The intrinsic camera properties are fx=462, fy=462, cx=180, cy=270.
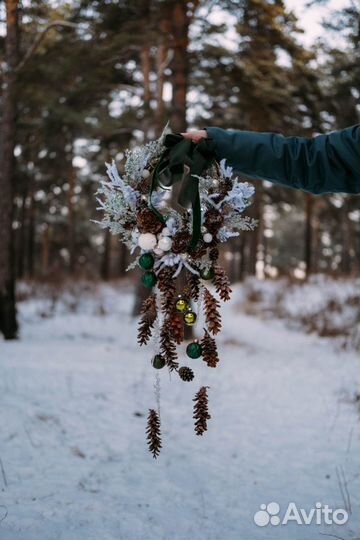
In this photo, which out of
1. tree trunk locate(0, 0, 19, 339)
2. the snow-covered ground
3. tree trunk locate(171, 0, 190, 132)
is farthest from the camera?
tree trunk locate(171, 0, 190, 132)

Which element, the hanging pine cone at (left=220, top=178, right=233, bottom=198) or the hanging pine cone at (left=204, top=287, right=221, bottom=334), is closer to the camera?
the hanging pine cone at (left=204, top=287, right=221, bottom=334)

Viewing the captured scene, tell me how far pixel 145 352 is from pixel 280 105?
219 inches

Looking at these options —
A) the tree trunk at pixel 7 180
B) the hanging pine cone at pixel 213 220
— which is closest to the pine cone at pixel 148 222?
the hanging pine cone at pixel 213 220

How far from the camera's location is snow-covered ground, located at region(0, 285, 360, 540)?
3006 mm

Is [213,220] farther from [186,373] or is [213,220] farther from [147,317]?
[186,373]

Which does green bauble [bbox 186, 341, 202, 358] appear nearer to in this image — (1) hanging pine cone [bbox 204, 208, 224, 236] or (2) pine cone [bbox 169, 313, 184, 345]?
(2) pine cone [bbox 169, 313, 184, 345]

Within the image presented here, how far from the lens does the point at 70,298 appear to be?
13203 millimetres

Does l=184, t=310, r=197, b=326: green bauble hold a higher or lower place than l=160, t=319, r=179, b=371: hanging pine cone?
higher

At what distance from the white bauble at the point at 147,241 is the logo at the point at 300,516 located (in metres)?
2.24

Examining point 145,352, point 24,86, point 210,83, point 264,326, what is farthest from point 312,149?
point 264,326

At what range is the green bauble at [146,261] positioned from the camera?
192cm

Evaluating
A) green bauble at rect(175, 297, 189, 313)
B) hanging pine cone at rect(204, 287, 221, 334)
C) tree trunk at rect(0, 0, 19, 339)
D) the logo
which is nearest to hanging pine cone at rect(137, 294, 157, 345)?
green bauble at rect(175, 297, 189, 313)

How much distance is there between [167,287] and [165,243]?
0.67 ft

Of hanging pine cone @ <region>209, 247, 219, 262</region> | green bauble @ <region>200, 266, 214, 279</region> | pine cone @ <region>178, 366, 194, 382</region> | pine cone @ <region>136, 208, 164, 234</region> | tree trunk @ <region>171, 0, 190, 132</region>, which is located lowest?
pine cone @ <region>178, 366, 194, 382</region>
